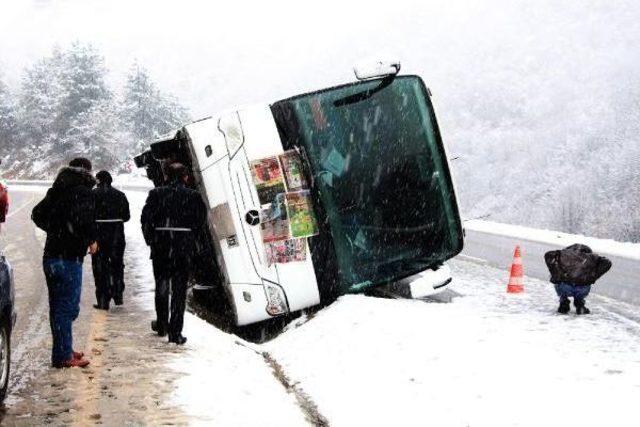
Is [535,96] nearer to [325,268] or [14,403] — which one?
[325,268]

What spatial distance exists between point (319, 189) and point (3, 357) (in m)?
3.63

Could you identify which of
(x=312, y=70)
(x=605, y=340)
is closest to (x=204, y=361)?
(x=605, y=340)

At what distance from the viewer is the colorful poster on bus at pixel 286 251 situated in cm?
729

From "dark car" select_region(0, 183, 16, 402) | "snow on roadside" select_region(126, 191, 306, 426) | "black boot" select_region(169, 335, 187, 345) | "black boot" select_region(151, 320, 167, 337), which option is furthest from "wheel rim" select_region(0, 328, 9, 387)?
"black boot" select_region(151, 320, 167, 337)

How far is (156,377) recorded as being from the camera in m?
5.52

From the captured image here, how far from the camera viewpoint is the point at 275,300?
726 cm

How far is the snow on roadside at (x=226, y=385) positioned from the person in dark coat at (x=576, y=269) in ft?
12.0

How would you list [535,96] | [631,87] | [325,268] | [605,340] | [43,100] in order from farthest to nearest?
1. [43,100]
2. [535,96]
3. [631,87]
4. [325,268]
5. [605,340]

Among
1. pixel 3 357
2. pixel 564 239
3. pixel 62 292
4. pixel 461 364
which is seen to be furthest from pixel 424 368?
pixel 564 239

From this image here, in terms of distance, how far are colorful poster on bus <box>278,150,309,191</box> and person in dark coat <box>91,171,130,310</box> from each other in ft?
7.47

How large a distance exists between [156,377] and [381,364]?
76.7 inches

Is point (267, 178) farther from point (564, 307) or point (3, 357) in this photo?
point (564, 307)

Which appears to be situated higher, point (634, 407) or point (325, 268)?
point (325, 268)

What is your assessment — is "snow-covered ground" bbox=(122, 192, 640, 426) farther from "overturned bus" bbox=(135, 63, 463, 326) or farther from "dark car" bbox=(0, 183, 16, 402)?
"dark car" bbox=(0, 183, 16, 402)
